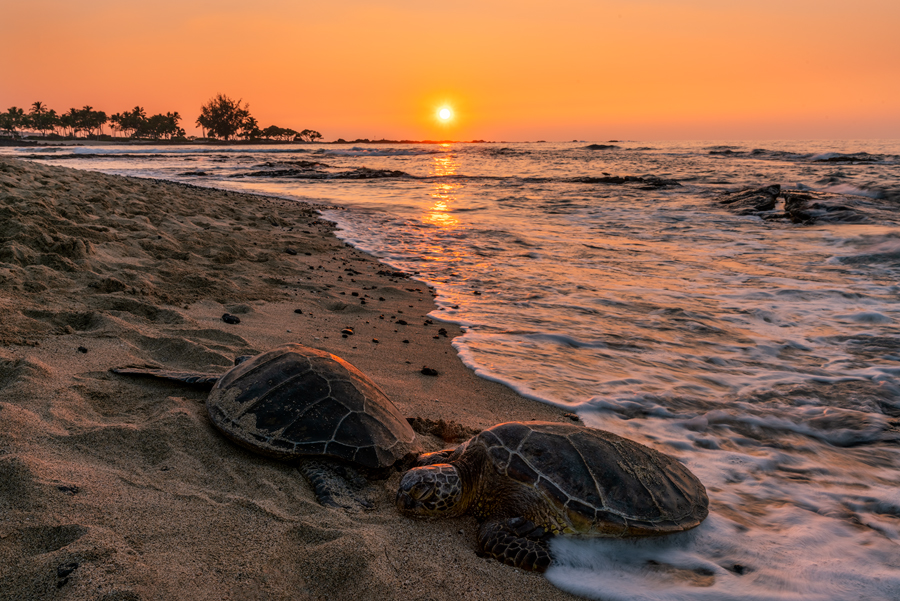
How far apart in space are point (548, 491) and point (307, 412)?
5.56 feet

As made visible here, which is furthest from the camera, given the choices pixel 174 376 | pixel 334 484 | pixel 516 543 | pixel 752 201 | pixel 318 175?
pixel 318 175

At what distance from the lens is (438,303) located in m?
7.37

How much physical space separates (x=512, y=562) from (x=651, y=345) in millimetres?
3935

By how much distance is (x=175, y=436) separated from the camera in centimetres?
323

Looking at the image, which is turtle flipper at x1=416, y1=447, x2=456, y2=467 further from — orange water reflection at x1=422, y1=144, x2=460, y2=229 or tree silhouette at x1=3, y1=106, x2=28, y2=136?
tree silhouette at x1=3, y1=106, x2=28, y2=136

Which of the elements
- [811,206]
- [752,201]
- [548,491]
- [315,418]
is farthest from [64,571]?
[752,201]

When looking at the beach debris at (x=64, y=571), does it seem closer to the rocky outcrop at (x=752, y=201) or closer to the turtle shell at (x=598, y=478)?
the turtle shell at (x=598, y=478)

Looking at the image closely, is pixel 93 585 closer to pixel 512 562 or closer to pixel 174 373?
pixel 512 562

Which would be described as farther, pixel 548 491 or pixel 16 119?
pixel 16 119

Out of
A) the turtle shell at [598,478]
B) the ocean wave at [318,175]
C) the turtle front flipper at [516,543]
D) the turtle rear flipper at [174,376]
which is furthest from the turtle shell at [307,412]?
the ocean wave at [318,175]

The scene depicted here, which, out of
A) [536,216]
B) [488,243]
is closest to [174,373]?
[488,243]

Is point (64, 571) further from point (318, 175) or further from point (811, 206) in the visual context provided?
point (318, 175)

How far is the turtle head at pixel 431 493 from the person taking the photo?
2.86 m

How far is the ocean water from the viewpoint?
9.13 ft
